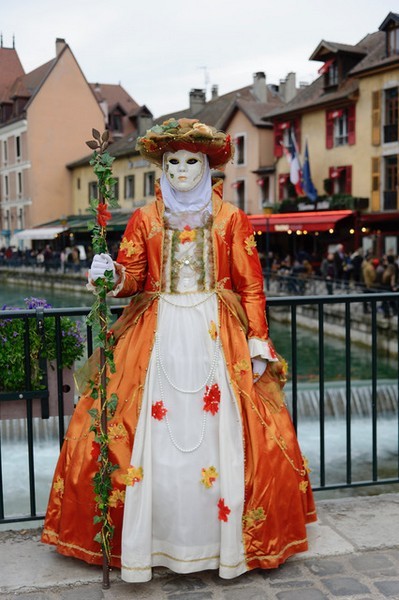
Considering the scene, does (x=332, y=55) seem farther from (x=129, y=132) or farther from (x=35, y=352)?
(x=35, y=352)

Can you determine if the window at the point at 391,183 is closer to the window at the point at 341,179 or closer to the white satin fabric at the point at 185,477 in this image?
the window at the point at 341,179

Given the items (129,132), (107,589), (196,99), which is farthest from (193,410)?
(129,132)

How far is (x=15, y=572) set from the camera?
2975mm

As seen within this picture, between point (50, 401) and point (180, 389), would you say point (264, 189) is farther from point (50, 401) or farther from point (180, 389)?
point (180, 389)

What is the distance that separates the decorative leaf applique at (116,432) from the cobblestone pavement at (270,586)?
546mm

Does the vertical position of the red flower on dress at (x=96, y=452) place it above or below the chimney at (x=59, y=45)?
below

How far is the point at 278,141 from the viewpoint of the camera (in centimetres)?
3136

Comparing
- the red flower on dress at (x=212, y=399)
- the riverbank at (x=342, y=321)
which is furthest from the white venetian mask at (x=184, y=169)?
the riverbank at (x=342, y=321)

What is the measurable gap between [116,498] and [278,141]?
29.7 meters

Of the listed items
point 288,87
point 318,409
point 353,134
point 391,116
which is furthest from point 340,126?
point 318,409

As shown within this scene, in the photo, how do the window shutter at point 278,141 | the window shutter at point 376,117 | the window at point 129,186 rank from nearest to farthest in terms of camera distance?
1. the window shutter at point 376,117
2. the window shutter at point 278,141
3. the window at point 129,186

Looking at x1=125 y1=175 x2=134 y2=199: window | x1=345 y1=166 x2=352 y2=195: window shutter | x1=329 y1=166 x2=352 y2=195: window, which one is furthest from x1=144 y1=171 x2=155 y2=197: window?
x1=345 y1=166 x2=352 y2=195: window shutter

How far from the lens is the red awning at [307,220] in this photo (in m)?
25.9

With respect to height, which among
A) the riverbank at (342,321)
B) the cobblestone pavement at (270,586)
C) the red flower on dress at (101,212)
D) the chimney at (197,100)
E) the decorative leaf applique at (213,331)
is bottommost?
the riverbank at (342,321)
